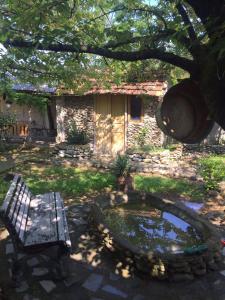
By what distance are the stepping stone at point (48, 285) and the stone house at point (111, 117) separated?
10.6 m

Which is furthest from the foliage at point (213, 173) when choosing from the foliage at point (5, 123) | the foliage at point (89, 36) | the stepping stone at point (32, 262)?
the foliage at point (5, 123)

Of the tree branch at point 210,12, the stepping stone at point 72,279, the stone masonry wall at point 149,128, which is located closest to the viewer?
the tree branch at point 210,12

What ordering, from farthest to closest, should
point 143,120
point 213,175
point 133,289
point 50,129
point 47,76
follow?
point 50,129, point 143,120, point 213,175, point 47,76, point 133,289

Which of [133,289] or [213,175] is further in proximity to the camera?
[213,175]

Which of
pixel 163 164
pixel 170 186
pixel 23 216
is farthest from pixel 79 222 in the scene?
pixel 163 164

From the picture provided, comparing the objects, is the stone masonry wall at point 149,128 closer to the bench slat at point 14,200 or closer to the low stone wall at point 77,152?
the low stone wall at point 77,152

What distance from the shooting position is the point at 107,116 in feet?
51.6

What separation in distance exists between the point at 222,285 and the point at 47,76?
571 centimetres

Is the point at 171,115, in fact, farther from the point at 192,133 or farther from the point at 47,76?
the point at 47,76

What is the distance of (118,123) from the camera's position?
15.6 meters

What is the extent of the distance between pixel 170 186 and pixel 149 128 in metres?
5.21

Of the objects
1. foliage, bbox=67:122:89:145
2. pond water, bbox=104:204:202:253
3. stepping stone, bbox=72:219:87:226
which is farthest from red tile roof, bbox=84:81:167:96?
stepping stone, bbox=72:219:87:226

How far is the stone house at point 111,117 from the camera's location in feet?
48.7

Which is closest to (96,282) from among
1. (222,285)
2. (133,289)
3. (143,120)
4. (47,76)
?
(133,289)
